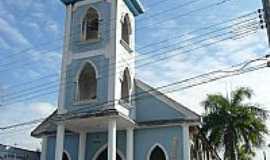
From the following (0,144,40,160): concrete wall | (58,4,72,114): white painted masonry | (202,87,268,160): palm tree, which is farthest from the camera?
(202,87,268,160): palm tree

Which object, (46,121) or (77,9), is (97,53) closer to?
(77,9)

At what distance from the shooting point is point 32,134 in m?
24.7

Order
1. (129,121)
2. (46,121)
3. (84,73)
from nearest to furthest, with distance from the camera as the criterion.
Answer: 1. (129,121)
2. (84,73)
3. (46,121)

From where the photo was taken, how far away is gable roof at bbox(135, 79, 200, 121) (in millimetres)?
21109

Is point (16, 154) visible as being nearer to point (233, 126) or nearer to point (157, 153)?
point (157, 153)

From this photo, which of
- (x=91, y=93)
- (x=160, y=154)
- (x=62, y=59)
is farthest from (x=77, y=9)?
(x=160, y=154)

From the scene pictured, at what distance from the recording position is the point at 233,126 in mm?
26406

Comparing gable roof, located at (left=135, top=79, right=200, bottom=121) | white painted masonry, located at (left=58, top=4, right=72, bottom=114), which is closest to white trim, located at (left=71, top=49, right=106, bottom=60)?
white painted masonry, located at (left=58, top=4, right=72, bottom=114)

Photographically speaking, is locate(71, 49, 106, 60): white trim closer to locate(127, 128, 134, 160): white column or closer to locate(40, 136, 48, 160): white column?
locate(127, 128, 134, 160): white column

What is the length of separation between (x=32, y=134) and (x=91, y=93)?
16.6 ft

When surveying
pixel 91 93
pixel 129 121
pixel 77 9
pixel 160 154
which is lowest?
pixel 160 154

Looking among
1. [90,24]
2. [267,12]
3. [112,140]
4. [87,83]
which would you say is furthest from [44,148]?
[267,12]

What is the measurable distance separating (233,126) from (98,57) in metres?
10.5

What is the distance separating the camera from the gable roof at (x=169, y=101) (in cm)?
2111
